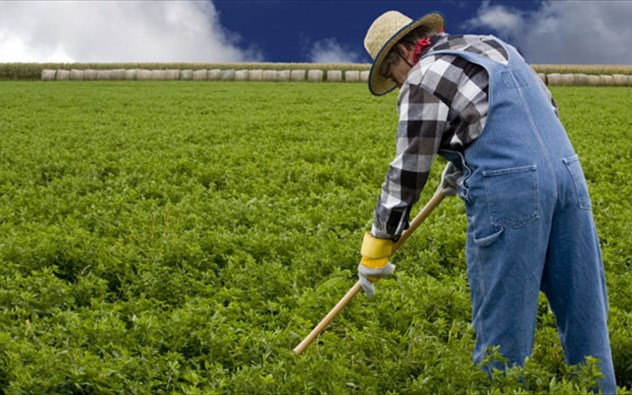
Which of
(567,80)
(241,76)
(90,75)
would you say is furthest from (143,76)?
(567,80)

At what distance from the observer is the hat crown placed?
12.4 feet

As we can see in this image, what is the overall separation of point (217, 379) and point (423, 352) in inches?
46.5

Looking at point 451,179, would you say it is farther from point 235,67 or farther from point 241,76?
point 235,67

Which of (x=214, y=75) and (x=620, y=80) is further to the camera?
(x=214, y=75)

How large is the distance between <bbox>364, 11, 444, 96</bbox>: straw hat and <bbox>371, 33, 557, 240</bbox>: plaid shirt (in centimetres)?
17

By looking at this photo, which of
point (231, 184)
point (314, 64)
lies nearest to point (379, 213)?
point (231, 184)

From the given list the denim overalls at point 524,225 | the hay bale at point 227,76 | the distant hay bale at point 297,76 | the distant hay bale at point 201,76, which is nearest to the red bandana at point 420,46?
the denim overalls at point 524,225

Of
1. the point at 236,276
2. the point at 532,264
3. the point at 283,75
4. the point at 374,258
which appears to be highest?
the point at 283,75

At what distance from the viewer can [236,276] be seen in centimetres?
625

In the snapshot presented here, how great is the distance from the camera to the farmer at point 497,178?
11.4ft

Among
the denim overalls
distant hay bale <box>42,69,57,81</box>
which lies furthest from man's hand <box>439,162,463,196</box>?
distant hay bale <box>42,69,57,81</box>

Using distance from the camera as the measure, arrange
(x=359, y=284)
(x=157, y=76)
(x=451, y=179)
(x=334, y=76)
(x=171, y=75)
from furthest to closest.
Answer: (x=157, y=76) < (x=171, y=75) < (x=334, y=76) < (x=359, y=284) < (x=451, y=179)

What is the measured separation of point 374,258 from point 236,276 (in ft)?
8.27

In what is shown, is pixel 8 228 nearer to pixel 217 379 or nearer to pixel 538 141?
pixel 217 379
